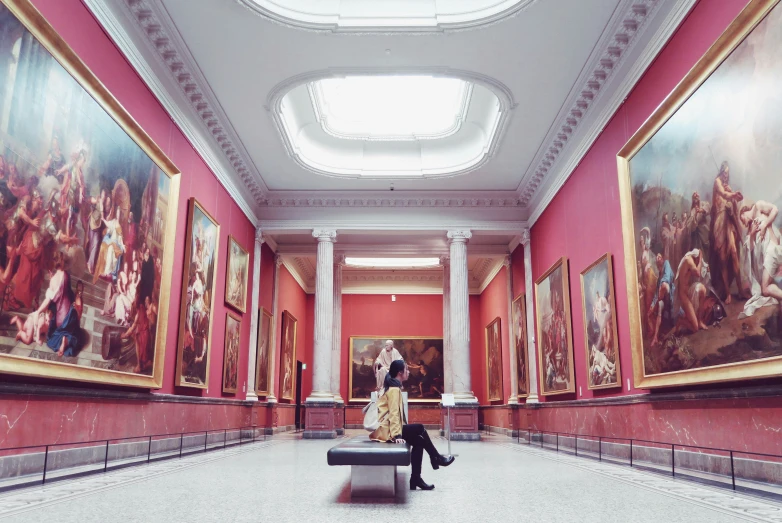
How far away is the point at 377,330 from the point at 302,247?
9.07 metres

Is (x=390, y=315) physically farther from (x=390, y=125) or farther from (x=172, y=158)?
(x=172, y=158)

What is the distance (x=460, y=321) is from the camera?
18.9 metres

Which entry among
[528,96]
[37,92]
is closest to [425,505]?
[37,92]

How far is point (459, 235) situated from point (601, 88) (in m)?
7.94

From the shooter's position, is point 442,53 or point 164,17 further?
point 442,53

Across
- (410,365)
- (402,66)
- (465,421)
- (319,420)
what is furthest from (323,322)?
(410,365)

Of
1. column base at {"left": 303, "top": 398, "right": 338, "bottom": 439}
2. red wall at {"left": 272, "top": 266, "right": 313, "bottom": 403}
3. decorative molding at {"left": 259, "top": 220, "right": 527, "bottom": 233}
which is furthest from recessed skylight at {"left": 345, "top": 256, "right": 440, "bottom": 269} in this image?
column base at {"left": 303, "top": 398, "right": 338, "bottom": 439}

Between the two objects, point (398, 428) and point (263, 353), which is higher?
point (263, 353)

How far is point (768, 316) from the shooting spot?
645 centimetres

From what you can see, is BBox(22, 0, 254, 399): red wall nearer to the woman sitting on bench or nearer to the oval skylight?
the oval skylight

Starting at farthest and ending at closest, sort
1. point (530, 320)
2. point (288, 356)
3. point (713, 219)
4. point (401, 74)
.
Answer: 1. point (288, 356)
2. point (530, 320)
3. point (401, 74)
4. point (713, 219)

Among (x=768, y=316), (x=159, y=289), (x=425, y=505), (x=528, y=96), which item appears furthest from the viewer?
(x=528, y=96)

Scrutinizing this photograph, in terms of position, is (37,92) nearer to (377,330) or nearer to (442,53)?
(442,53)

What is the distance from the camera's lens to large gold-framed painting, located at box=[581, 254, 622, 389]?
37.7ft
